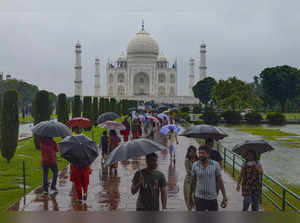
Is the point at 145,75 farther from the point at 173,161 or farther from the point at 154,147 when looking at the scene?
the point at 154,147

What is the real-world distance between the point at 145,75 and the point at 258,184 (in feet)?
282

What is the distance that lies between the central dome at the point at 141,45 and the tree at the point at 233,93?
4189cm

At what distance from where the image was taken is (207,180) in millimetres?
4324

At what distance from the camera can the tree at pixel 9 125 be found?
11.6 m

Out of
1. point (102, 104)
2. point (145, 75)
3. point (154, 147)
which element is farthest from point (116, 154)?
point (145, 75)

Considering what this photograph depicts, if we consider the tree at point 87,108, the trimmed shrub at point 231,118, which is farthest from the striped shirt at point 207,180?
the trimmed shrub at point 231,118

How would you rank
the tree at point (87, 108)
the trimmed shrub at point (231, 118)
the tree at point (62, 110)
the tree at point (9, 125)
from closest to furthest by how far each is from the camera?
the tree at point (9, 125) → the tree at point (62, 110) → the tree at point (87, 108) → the trimmed shrub at point (231, 118)

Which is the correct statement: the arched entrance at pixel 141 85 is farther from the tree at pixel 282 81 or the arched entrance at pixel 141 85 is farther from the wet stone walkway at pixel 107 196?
the wet stone walkway at pixel 107 196

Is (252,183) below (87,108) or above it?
below

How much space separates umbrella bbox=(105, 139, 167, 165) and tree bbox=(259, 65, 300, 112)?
1977 inches

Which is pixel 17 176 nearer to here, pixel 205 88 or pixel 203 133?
pixel 203 133

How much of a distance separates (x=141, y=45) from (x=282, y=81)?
1644 inches

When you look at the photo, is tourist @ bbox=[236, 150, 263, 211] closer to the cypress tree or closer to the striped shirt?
the striped shirt

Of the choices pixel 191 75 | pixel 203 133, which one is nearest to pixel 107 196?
pixel 203 133
